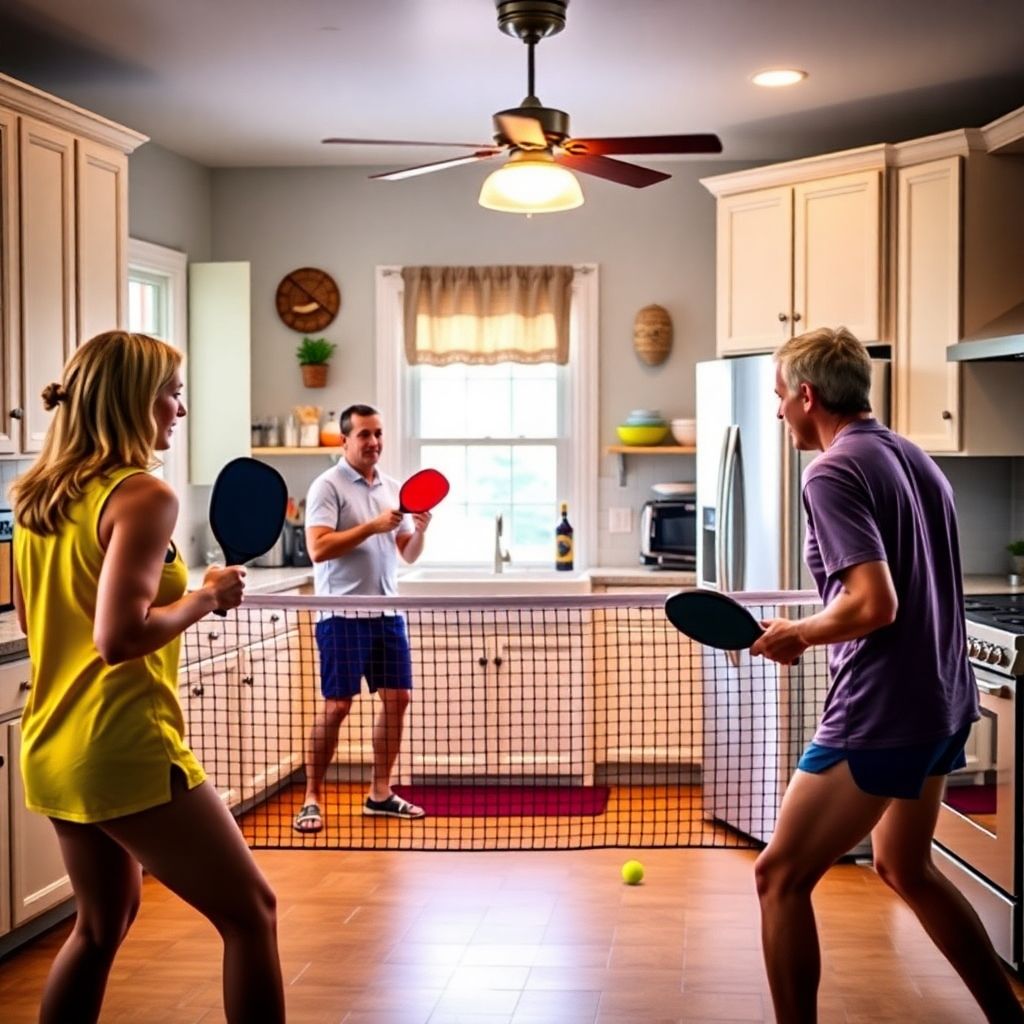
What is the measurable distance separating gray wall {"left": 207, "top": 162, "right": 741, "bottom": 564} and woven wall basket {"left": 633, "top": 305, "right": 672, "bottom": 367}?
0.06m

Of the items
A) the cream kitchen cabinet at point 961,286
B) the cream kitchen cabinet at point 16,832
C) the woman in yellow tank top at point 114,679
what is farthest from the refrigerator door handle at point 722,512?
the woman in yellow tank top at point 114,679

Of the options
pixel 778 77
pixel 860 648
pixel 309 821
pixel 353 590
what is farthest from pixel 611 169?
pixel 309 821

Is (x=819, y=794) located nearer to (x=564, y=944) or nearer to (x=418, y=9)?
(x=564, y=944)

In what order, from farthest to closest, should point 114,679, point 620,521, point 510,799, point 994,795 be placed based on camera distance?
1. point 620,521
2. point 510,799
3. point 994,795
4. point 114,679

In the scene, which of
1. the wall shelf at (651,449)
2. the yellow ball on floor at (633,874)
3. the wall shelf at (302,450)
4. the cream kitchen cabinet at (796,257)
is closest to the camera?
the yellow ball on floor at (633,874)

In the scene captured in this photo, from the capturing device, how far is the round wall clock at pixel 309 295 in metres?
6.45

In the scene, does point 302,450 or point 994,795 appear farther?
point 302,450

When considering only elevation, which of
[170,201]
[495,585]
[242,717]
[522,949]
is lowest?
[522,949]

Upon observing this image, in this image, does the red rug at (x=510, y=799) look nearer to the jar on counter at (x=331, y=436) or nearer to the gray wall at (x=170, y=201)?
the jar on counter at (x=331, y=436)

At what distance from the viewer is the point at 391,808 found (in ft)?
17.3

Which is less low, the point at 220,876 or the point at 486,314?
the point at 486,314

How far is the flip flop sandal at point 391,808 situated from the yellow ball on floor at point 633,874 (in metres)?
0.98

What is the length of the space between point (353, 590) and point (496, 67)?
1892mm

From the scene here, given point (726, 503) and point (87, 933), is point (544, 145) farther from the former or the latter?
point (87, 933)
